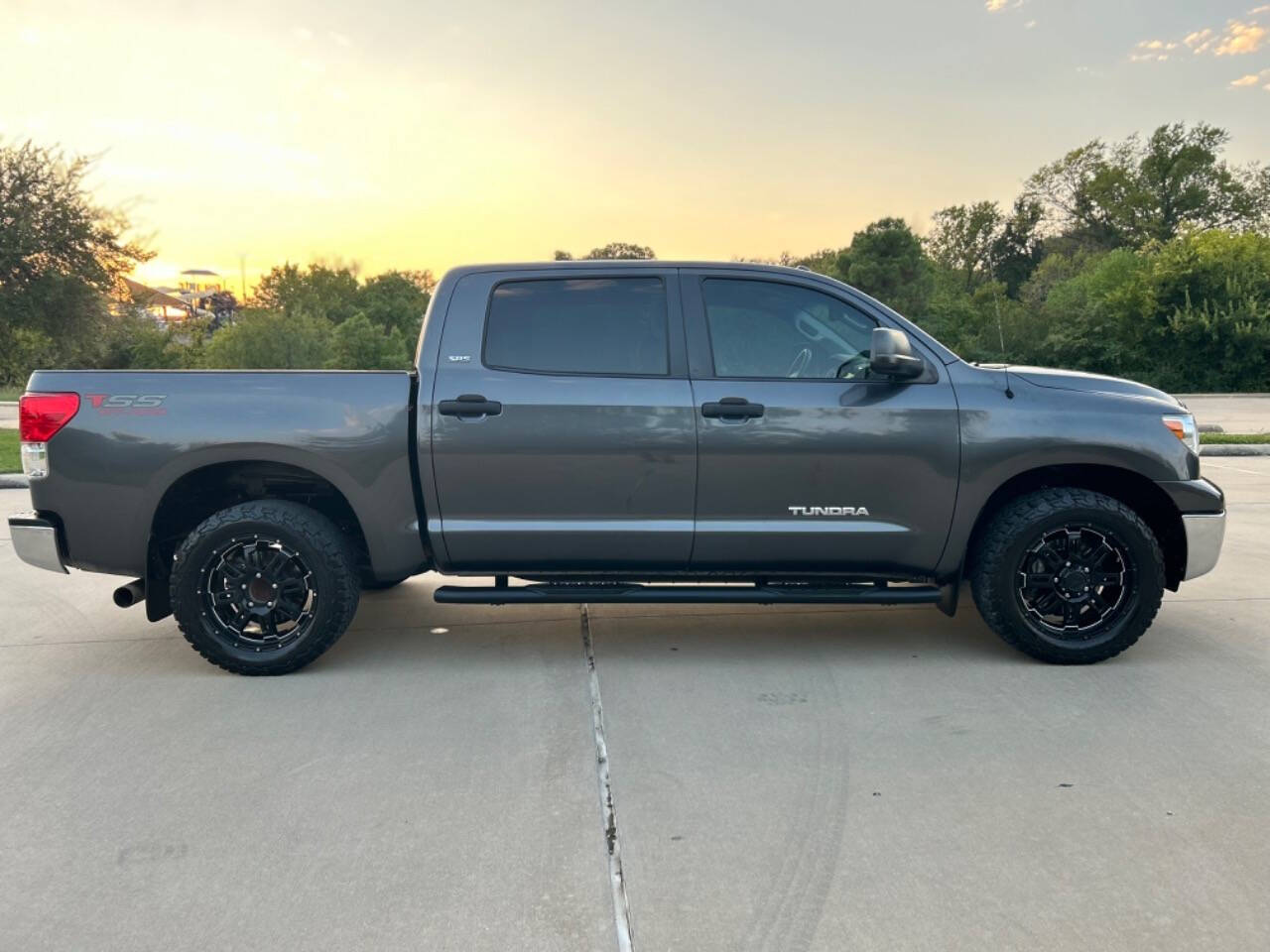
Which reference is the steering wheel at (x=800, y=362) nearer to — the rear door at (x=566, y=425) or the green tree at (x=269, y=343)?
the rear door at (x=566, y=425)

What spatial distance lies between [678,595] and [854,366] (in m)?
1.40

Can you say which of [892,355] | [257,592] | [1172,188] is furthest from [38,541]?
[1172,188]

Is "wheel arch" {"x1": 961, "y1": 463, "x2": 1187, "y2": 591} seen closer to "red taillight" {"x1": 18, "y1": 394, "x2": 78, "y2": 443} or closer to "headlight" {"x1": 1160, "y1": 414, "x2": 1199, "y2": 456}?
"headlight" {"x1": 1160, "y1": 414, "x2": 1199, "y2": 456}

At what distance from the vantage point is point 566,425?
4.68 metres

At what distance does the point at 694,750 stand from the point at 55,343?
26.6 metres

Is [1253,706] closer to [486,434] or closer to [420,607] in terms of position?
[486,434]

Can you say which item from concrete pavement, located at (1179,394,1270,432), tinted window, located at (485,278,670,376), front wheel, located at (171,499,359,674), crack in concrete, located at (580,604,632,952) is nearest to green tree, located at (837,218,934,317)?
concrete pavement, located at (1179,394,1270,432)

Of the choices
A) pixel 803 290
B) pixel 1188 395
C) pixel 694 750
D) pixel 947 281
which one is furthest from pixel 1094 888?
pixel 947 281

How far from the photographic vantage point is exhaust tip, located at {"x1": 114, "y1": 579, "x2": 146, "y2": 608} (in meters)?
4.82

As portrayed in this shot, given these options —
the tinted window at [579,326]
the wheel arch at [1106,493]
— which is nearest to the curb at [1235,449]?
the wheel arch at [1106,493]

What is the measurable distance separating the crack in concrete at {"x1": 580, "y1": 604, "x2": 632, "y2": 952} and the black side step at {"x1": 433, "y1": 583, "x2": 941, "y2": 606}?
373 mm

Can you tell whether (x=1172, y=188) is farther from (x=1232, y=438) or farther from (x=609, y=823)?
(x=609, y=823)

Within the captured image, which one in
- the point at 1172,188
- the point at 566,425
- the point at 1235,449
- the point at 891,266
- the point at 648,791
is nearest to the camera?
the point at 648,791

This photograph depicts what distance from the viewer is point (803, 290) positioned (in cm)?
491
